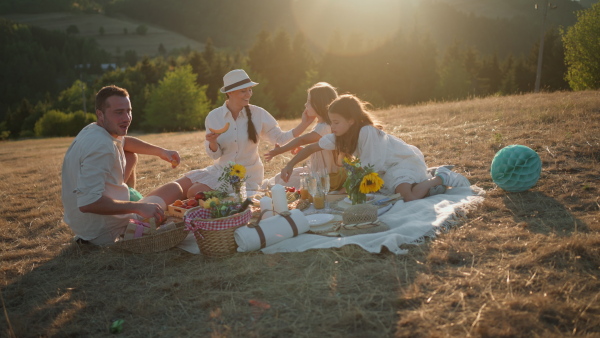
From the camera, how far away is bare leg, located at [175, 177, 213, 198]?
5.55 meters

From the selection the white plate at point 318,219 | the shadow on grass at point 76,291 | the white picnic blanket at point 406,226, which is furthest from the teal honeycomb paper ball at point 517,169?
the shadow on grass at point 76,291

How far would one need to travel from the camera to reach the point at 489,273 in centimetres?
324

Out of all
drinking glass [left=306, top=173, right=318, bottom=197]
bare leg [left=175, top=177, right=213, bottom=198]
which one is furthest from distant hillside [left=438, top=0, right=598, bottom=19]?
drinking glass [left=306, top=173, right=318, bottom=197]

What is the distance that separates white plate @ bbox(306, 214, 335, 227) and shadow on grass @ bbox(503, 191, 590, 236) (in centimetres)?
182

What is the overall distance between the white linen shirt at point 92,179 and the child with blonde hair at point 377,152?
1.83 metres

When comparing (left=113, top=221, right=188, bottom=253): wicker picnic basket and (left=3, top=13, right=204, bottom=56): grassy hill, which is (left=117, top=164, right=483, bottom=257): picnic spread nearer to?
(left=113, top=221, right=188, bottom=253): wicker picnic basket

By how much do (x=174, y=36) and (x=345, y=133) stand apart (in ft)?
385

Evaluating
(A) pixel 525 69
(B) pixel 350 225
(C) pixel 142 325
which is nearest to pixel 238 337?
(C) pixel 142 325

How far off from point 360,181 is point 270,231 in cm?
114

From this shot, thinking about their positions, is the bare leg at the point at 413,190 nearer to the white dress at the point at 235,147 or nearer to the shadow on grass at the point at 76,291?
the white dress at the point at 235,147

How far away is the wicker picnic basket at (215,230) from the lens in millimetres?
4004

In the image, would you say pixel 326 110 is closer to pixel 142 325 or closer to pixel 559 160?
pixel 559 160

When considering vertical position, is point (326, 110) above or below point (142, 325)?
above

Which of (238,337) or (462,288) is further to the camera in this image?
(462,288)
